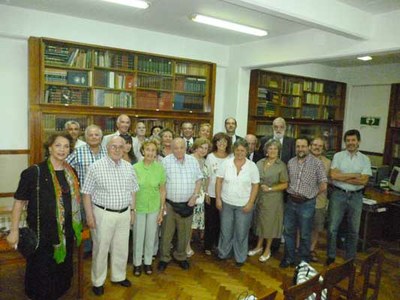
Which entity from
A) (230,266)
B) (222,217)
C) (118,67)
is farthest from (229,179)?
(118,67)

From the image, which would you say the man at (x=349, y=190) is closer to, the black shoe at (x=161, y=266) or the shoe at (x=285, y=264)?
the shoe at (x=285, y=264)

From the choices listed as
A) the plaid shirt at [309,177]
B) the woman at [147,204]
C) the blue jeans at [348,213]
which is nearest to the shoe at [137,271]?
A: the woman at [147,204]

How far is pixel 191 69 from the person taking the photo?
571 cm

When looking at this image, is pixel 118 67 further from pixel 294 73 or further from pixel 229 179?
pixel 294 73

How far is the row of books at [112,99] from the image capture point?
16.0 feet

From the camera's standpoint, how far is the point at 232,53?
598cm

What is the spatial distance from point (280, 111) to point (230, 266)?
12.9 feet

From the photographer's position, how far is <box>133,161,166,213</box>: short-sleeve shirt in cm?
311

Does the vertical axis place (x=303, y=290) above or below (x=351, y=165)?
below

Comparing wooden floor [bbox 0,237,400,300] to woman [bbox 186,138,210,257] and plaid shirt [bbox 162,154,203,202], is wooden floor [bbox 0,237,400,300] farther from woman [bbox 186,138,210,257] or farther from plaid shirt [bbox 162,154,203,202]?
plaid shirt [bbox 162,154,203,202]

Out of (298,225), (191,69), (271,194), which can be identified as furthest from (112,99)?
(298,225)

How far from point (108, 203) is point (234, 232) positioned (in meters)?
1.58

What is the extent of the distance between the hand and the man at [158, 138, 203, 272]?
142 cm

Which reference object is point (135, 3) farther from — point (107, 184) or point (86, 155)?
point (107, 184)
